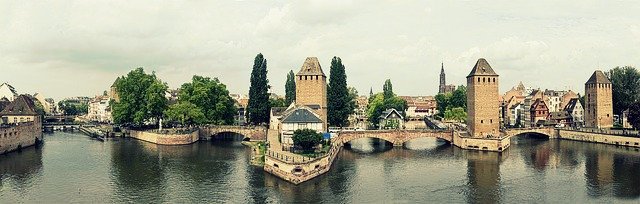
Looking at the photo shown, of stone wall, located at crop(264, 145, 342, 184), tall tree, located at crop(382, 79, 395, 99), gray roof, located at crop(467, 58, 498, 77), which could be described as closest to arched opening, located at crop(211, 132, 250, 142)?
stone wall, located at crop(264, 145, 342, 184)

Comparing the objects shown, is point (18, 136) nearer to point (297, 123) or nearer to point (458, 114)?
point (297, 123)

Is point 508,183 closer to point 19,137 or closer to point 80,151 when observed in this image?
point 80,151

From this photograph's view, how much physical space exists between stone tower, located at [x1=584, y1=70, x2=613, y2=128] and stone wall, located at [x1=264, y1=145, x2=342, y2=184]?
196ft

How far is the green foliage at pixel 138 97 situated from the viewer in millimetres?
83750

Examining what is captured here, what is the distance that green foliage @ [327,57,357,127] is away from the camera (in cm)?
8550

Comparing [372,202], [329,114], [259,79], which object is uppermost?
[259,79]

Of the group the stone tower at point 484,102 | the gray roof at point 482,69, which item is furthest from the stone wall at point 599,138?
the gray roof at point 482,69

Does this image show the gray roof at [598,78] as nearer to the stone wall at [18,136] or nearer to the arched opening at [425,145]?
the arched opening at [425,145]

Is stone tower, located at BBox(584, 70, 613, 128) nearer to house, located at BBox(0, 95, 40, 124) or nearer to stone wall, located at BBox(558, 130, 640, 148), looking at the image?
stone wall, located at BBox(558, 130, 640, 148)

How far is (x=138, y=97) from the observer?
8512cm

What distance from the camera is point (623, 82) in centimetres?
9406

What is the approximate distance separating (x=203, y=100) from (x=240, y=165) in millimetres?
31926

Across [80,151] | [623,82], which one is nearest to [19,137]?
[80,151]

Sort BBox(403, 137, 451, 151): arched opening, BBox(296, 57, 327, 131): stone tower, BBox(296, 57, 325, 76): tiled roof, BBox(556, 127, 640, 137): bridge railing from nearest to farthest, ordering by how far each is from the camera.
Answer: BBox(556, 127, 640, 137): bridge railing, BBox(403, 137, 451, 151): arched opening, BBox(296, 57, 327, 131): stone tower, BBox(296, 57, 325, 76): tiled roof
